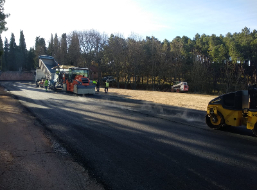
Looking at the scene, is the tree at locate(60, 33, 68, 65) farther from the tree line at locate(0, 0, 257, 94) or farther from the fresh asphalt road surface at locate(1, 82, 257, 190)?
the fresh asphalt road surface at locate(1, 82, 257, 190)

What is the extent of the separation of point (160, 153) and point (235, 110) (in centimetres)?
376

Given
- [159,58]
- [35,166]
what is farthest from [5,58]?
[35,166]

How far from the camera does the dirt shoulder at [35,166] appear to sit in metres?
4.18

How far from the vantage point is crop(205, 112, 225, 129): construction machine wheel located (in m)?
8.51

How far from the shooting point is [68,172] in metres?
4.71

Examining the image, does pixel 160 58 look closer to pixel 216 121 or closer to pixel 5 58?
pixel 216 121

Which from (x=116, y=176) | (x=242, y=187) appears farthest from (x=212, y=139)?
(x=116, y=176)

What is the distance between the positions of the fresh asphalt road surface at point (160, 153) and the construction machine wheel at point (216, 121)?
259 mm

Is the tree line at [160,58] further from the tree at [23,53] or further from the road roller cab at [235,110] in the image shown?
the tree at [23,53]

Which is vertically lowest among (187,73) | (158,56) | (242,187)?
(242,187)

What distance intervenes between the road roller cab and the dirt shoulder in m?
5.80

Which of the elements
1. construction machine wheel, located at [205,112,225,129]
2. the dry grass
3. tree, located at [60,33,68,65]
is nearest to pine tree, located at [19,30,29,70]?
tree, located at [60,33,68,65]

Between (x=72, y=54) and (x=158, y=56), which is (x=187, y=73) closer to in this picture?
(x=158, y=56)

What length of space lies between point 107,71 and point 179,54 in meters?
16.0
